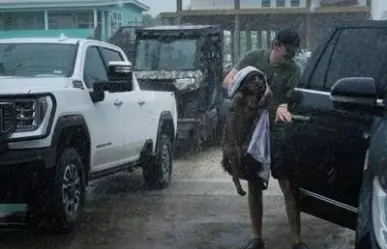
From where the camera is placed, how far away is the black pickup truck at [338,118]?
5.11m

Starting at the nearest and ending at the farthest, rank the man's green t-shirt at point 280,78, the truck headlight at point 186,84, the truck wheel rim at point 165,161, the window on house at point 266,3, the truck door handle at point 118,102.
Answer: the man's green t-shirt at point 280,78
the truck door handle at point 118,102
the truck wheel rim at point 165,161
the truck headlight at point 186,84
the window on house at point 266,3

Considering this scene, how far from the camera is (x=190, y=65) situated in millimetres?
14430

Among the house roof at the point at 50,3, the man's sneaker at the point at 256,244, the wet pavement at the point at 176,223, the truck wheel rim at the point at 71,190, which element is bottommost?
the wet pavement at the point at 176,223

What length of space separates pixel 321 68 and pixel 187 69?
8.17 meters

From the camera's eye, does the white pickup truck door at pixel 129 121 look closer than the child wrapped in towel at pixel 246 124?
No

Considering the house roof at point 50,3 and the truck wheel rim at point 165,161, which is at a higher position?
the house roof at point 50,3

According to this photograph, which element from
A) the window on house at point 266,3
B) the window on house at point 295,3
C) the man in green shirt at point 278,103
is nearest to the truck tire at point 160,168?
the man in green shirt at point 278,103

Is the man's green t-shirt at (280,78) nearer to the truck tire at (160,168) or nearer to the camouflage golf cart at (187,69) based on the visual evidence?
the truck tire at (160,168)

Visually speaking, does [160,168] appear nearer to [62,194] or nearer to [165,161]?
[165,161]

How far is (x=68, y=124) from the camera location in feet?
23.1

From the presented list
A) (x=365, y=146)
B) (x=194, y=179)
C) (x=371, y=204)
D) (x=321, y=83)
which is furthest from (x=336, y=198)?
(x=194, y=179)

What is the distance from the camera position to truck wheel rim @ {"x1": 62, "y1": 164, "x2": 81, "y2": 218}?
714 centimetres

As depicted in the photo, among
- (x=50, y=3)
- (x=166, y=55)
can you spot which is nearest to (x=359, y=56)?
(x=166, y=55)

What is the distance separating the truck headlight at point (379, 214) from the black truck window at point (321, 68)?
2.45m
